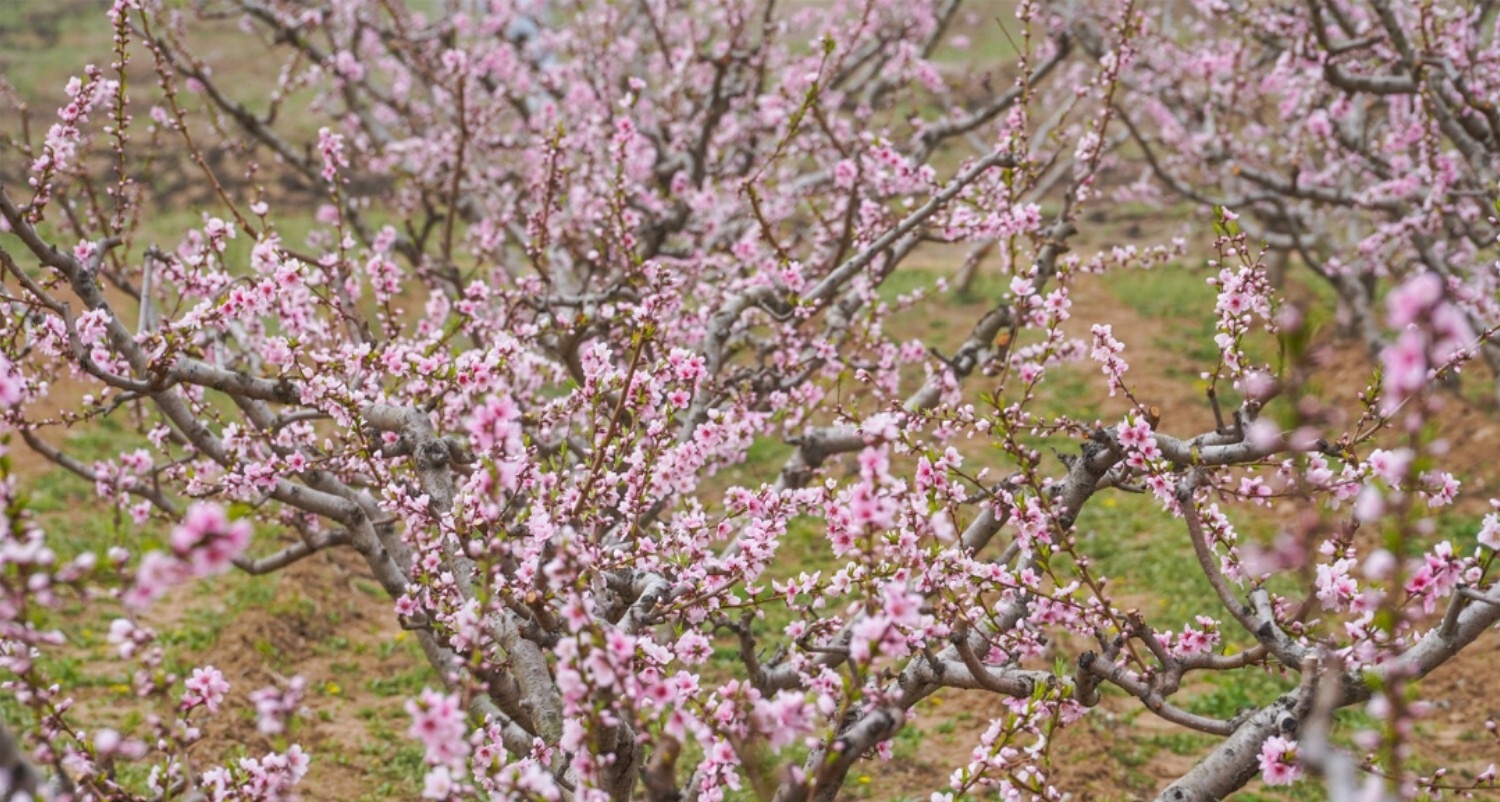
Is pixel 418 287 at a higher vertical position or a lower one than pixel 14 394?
higher

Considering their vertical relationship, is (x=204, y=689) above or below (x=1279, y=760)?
above

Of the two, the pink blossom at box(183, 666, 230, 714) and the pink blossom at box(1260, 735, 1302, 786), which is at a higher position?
the pink blossom at box(183, 666, 230, 714)

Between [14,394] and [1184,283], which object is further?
[1184,283]

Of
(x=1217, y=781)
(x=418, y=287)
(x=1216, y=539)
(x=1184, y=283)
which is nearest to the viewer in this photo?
(x=1217, y=781)

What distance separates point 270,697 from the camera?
7.06 feet

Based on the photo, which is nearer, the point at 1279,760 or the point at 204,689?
the point at 1279,760

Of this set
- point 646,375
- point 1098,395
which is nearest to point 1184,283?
point 1098,395

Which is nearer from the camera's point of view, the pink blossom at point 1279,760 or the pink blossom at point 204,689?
the pink blossom at point 1279,760

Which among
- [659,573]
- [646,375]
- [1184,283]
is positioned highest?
[1184,283]

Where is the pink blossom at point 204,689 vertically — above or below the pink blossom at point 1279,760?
above

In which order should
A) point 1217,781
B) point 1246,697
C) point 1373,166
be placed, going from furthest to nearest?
point 1373,166, point 1246,697, point 1217,781

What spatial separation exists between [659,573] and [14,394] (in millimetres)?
2166

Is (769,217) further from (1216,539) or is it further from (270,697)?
(270,697)

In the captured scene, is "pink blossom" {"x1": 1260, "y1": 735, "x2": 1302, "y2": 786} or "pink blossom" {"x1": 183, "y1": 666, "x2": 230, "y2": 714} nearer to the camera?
"pink blossom" {"x1": 1260, "y1": 735, "x2": 1302, "y2": 786}
